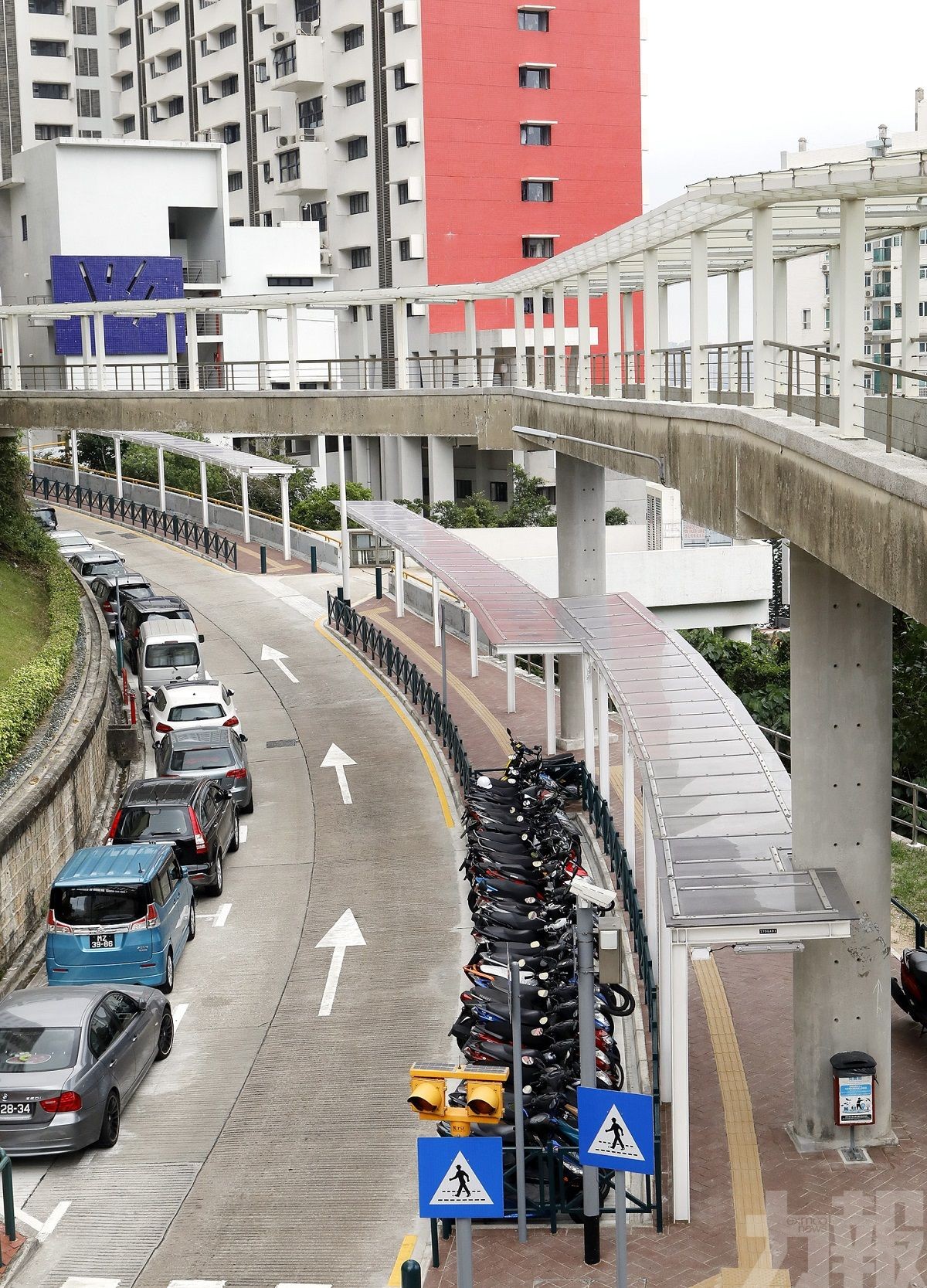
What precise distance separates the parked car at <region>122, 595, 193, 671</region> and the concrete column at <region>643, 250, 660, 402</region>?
1408 centimetres

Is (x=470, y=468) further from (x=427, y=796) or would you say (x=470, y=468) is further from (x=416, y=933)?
(x=416, y=933)

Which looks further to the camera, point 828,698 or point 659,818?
point 659,818

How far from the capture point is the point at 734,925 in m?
11.6

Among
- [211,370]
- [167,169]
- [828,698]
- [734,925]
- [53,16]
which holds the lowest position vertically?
[734,925]

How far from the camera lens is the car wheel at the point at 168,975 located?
663 inches

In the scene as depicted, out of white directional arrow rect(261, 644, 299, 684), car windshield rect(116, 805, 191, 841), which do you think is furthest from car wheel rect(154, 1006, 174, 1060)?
white directional arrow rect(261, 644, 299, 684)

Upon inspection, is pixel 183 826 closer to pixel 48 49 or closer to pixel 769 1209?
pixel 769 1209

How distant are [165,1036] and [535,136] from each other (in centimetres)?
5630

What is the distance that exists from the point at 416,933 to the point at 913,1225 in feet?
27.6

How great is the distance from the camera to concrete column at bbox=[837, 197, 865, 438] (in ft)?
37.1

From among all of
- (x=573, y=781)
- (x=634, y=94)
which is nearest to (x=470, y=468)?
(x=634, y=94)

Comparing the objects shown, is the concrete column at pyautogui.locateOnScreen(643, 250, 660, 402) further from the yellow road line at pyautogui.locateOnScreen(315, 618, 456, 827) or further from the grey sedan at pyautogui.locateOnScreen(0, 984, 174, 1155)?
the grey sedan at pyautogui.locateOnScreen(0, 984, 174, 1155)

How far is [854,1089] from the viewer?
1262 cm

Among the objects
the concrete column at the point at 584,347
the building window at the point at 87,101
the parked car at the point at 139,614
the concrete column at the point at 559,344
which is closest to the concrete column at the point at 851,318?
the concrete column at the point at 584,347
